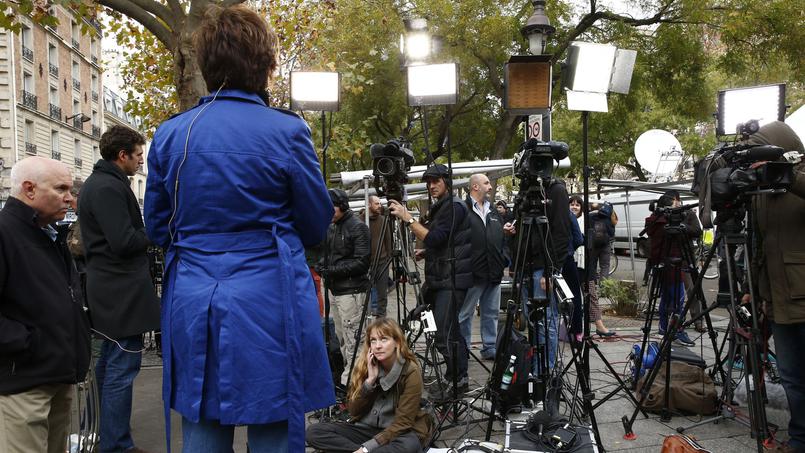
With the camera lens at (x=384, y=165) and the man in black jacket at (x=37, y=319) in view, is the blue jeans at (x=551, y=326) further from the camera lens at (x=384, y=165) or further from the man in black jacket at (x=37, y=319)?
the man in black jacket at (x=37, y=319)

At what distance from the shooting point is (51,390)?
2545 mm

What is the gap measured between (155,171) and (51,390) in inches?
49.3

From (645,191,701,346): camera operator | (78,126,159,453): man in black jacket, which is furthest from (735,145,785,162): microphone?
(78,126,159,453): man in black jacket

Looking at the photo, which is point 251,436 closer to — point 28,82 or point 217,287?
point 217,287

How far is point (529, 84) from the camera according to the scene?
13.4 ft

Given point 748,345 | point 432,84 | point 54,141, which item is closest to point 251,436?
point 432,84

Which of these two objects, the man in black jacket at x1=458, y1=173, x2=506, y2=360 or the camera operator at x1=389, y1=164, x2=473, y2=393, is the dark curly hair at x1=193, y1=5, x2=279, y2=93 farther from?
the man in black jacket at x1=458, y1=173, x2=506, y2=360

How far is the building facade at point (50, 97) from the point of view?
30.1m

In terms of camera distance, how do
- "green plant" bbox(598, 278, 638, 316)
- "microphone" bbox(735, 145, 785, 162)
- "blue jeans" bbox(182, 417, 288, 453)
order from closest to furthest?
"blue jeans" bbox(182, 417, 288, 453) → "microphone" bbox(735, 145, 785, 162) → "green plant" bbox(598, 278, 638, 316)

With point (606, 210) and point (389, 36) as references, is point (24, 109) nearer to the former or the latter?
point (389, 36)

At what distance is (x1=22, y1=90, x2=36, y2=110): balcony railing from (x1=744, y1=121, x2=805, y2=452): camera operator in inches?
1467

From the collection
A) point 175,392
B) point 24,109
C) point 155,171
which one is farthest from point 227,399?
point 24,109

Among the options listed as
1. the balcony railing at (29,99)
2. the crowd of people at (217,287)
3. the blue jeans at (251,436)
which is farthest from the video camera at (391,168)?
the balcony railing at (29,99)

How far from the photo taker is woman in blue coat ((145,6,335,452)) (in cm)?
180
